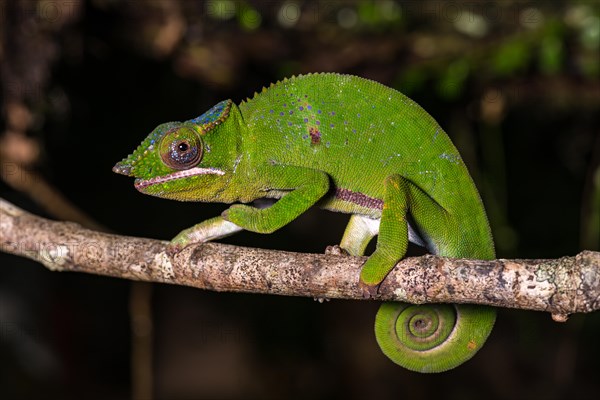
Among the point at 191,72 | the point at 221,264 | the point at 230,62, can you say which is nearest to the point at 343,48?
the point at 230,62

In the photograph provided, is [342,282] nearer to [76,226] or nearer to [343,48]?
[76,226]

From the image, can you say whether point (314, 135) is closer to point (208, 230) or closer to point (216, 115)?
point (216, 115)

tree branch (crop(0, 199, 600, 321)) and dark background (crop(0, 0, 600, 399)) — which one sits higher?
dark background (crop(0, 0, 600, 399))

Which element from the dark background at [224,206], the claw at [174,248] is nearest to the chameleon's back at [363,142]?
the claw at [174,248]

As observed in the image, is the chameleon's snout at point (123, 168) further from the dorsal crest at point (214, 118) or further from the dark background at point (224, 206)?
the dark background at point (224, 206)

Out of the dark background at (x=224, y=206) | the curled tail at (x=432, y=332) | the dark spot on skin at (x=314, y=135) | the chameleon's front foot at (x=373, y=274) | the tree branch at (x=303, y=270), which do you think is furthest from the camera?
the dark background at (x=224, y=206)

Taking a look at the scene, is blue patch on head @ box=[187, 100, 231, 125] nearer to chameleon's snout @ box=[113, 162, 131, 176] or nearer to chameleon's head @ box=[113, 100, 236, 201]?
chameleon's head @ box=[113, 100, 236, 201]

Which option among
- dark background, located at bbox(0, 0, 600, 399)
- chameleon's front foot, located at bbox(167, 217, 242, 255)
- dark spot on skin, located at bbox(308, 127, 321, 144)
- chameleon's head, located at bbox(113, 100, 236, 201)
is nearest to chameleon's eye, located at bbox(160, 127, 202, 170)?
chameleon's head, located at bbox(113, 100, 236, 201)
